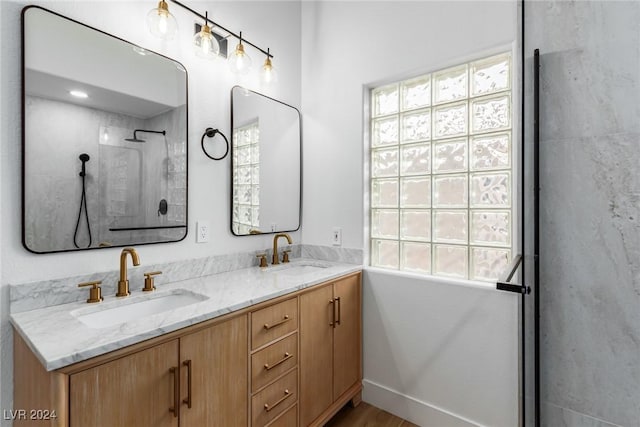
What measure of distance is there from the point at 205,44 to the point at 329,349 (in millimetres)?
1731

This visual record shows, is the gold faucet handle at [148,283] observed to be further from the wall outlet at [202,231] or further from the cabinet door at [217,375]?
the cabinet door at [217,375]

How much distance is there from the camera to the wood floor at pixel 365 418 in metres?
1.81

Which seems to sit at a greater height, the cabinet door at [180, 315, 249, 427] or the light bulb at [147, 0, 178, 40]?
the light bulb at [147, 0, 178, 40]

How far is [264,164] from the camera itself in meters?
2.09

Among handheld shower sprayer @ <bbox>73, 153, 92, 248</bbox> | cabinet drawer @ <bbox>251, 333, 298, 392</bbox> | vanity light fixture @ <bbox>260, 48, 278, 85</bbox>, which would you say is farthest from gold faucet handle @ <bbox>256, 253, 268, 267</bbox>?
vanity light fixture @ <bbox>260, 48, 278, 85</bbox>

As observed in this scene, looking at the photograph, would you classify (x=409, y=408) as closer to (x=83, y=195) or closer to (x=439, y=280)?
(x=439, y=280)

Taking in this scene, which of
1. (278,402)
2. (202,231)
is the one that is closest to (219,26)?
(202,231)

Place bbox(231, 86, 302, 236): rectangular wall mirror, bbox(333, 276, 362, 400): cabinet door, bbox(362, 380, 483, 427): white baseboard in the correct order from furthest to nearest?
bbox(231, 86, 302, 236): rectangular wall mirror, bbox(333, 276, 362, 400): cabinet door, bbox(362, 380, 483, 427): white baseboard

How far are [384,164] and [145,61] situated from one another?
1.42 meters

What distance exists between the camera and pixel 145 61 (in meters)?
1.49

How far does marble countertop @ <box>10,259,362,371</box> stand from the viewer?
85cm

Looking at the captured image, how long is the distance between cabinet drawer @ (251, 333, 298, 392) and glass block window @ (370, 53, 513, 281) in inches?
33.0

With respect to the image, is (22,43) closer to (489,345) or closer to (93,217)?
(93,217)

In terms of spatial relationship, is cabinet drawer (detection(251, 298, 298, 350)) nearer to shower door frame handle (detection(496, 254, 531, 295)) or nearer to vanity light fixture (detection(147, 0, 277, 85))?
shower door frame handle (detection(496, 254, 531, 295))
